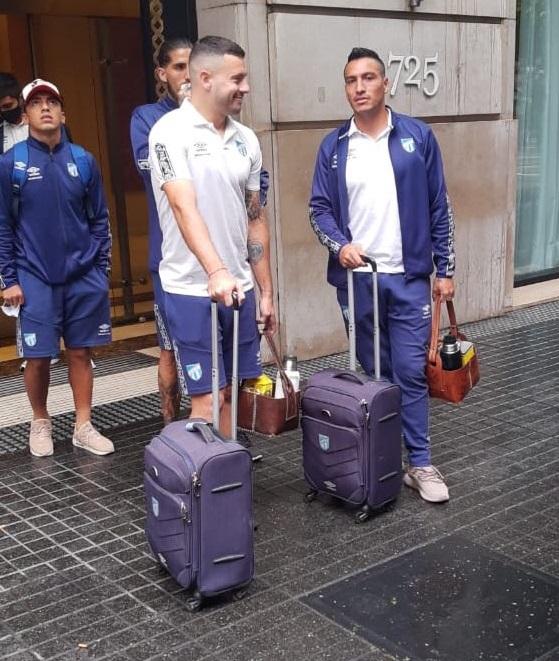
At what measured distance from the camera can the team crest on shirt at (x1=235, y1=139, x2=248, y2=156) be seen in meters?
4.01

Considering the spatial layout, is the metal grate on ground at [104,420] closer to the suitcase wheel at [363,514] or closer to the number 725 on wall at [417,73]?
the suitcase wheel at [363,514]

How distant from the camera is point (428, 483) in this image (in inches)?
178

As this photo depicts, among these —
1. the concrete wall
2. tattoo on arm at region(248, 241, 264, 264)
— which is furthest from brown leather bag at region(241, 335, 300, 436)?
the concrete wall

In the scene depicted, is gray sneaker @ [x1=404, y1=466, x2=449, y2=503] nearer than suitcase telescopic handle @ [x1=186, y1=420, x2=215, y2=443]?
No

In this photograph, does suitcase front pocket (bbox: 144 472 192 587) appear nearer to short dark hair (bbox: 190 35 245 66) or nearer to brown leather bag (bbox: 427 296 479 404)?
brown leather bag (bbox: 427 296 479 404)

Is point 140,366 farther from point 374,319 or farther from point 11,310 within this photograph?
point 374,319

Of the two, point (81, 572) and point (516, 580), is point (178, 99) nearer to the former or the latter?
point (81, 572)

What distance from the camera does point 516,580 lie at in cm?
371

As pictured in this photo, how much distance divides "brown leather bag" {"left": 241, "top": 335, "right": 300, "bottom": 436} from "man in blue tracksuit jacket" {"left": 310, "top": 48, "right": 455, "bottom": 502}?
640 mm

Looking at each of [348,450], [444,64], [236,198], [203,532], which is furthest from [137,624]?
[444,64]

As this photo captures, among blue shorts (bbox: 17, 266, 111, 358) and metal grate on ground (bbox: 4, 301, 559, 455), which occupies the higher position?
blue shorts (bbox: 17, 266, 111, 358)

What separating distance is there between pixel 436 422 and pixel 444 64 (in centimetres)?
354

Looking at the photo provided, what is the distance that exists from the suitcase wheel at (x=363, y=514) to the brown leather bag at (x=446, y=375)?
628 mm

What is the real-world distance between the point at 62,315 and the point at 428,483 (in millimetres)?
2221
